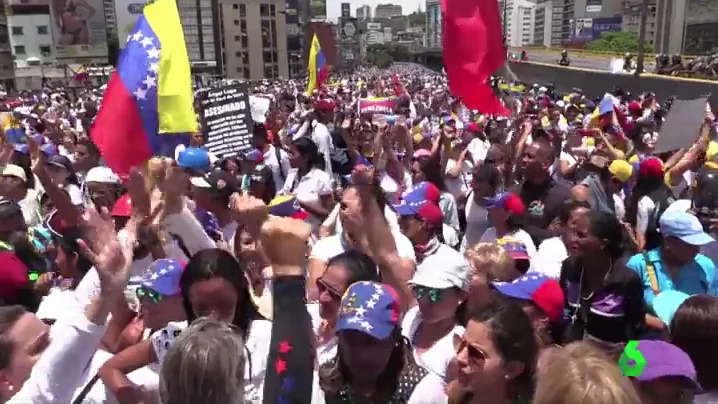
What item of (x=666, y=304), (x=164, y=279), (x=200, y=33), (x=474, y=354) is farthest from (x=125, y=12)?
(x=474, y=354)

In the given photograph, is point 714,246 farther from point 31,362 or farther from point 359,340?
point 31,362

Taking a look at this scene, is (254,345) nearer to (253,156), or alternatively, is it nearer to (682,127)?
(253,156)

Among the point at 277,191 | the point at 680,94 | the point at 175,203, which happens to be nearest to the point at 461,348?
the point at 175,203

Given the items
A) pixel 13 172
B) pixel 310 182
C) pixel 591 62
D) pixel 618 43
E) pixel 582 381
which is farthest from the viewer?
pixel 618 43

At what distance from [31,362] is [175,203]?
1566 mm

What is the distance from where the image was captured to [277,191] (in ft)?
23.7

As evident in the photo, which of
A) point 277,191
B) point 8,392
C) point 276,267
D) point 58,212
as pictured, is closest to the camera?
point 8,392

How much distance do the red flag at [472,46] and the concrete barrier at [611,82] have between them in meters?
14.0

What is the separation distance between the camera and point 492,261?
3.70 metres

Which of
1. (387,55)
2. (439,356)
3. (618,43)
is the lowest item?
(387,55)

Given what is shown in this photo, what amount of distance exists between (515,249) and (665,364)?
1.79m

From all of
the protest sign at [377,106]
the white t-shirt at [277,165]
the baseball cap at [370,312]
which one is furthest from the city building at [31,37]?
the baseball cap at [370,312]

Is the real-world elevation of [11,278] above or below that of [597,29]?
above

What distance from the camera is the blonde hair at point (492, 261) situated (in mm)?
3658
